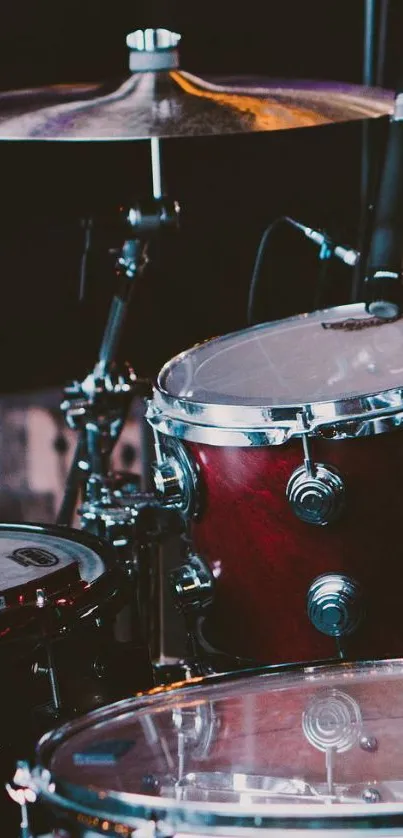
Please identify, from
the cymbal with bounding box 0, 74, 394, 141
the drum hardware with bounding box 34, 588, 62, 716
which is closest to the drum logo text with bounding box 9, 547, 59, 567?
the drum hardware with bounding box 34, 588, 62, 716

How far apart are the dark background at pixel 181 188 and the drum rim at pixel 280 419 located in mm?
817

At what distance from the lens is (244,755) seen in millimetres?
891

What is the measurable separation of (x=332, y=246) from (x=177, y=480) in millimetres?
470

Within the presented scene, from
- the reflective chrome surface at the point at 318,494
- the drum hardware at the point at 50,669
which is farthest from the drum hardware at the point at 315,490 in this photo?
the drum hardware at the point at 50,669

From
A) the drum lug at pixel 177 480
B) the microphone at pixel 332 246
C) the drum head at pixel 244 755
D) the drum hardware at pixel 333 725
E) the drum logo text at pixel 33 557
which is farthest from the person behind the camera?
the microphone at pixel 332 246

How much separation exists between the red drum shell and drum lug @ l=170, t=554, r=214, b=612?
12mm

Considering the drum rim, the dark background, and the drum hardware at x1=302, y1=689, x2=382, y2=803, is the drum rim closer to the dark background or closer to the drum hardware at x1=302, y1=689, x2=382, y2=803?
the drum hardware at x1=302, y1=689, x2=382, y2=803

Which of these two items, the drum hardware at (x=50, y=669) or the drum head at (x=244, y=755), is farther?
the drum hardware at (x=50, y=669)

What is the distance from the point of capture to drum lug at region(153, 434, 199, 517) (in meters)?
1.47

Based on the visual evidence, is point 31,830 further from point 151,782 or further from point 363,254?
point 363,254

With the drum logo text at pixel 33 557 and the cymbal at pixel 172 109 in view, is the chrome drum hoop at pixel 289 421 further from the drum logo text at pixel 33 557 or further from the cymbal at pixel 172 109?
the cymbal at pixel 172 109

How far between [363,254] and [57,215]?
0.59 metres

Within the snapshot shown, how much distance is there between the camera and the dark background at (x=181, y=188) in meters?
2.17

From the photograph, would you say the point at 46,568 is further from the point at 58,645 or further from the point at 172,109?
the point at 172,109
